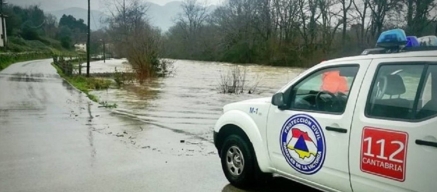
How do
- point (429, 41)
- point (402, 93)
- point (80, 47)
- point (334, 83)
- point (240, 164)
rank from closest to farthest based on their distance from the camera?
point (402, 93) < point (334, 83) < point (429, 41) < point (240, 164) < point (80, 47)

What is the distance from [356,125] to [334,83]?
711 mm

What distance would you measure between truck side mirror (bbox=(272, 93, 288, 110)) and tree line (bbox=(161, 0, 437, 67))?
37.8m

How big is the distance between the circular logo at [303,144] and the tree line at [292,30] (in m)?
38.1

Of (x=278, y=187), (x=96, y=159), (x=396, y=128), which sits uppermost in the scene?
(x=396, y=128)

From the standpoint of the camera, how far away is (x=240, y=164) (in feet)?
18.2

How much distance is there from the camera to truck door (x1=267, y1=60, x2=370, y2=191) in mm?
4004

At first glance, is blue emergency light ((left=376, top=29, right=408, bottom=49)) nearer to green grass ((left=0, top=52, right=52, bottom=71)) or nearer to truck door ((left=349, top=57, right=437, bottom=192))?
truck door ((left=349, top=57, right=437, bottom=192))

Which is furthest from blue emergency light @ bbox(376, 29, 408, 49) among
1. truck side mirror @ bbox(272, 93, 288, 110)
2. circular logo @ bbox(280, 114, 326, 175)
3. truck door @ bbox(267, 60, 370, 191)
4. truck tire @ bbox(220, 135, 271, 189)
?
truck tire @ bbox(220, 135, 271, 189)

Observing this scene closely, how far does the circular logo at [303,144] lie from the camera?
4.25 m

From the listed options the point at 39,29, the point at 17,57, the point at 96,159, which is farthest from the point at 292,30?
the point at 96,159

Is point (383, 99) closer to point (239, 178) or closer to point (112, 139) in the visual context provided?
point (239, 178)

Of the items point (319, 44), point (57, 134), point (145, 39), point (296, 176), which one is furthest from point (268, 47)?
point (296, 176)

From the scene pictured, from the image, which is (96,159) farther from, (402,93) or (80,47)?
(80,47)

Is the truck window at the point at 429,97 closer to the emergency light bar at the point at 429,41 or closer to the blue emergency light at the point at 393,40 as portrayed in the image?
the blue emergency light at the point at 393,40
